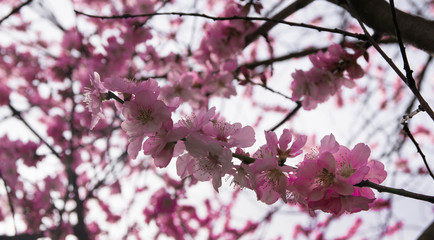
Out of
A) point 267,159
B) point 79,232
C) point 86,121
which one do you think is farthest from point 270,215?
point 267,159

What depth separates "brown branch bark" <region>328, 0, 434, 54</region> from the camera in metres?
1.40

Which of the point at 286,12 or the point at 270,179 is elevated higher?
the point at 286,12

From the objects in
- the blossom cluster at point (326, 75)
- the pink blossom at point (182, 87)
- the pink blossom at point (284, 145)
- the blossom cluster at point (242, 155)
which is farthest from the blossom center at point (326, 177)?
the pink blossom at point (182, 87)

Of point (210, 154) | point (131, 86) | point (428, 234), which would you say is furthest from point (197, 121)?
point (428, 234)

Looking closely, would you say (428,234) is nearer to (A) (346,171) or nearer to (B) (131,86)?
(A) (346,171)

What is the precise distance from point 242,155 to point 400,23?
997 millimetres

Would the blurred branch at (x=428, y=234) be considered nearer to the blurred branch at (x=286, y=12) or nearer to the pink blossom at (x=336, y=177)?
the pink blossom at (x=336, y=177)

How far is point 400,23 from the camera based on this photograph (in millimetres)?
→ 1486

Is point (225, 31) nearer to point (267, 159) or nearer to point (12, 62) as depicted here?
point (267, 159)

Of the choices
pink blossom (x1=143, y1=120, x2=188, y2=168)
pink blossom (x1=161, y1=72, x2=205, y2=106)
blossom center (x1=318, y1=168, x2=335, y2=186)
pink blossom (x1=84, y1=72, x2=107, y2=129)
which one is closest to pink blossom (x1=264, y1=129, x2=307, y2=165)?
blossom center (x1=318, y1=168, x2=335, y2=186)

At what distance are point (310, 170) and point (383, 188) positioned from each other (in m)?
0.20

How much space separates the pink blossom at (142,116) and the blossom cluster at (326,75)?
1249 mm

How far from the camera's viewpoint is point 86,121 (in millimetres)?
4219

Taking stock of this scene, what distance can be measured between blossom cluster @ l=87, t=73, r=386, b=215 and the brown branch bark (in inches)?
27.6
